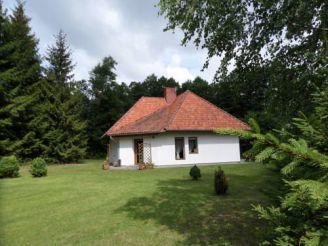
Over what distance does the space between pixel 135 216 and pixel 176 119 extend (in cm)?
1742

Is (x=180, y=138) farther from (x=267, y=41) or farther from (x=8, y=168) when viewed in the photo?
(x=267, y=41)

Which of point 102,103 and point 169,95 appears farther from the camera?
point 102,103

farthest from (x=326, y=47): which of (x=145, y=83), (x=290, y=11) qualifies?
(x=145, y=83)

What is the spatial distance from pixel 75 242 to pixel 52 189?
7.78 meters

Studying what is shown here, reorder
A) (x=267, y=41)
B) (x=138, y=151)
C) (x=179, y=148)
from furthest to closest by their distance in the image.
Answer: (x=138, y=151), (x=179, y=148), (x=267, y=41)

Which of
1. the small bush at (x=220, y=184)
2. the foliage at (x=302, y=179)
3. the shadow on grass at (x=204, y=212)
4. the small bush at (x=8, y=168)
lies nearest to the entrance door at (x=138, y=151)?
the small bush at (x=8, y=168)

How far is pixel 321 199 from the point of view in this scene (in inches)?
68.9

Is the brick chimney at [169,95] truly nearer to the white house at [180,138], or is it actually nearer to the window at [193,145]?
the white house at [180,138]

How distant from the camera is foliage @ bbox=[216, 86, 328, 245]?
1.89 metres

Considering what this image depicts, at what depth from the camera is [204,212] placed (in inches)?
328

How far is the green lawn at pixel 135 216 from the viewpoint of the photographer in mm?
6555

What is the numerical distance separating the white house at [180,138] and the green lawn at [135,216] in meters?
11.9

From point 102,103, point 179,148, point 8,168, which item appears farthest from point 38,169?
point 102,103

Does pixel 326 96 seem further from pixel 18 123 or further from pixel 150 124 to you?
pixel 18 123
